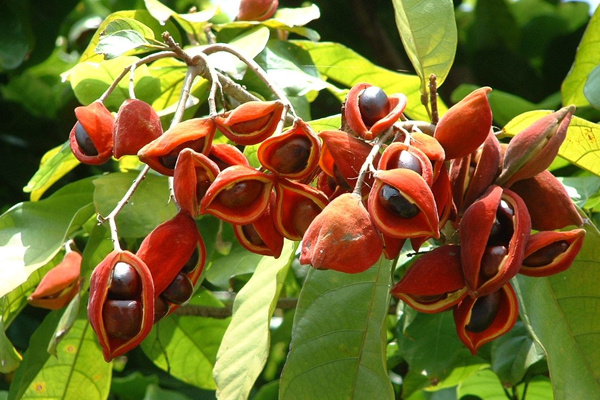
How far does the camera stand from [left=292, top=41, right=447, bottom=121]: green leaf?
166 cm

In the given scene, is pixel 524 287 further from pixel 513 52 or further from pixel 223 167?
pixel 513 52

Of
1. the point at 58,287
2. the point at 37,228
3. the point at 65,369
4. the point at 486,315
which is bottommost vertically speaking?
the point at 65,369

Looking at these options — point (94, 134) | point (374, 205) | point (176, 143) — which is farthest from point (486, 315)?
point (94, 134)

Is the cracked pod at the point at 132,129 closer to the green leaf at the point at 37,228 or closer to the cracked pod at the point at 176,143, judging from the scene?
the cracked pod at the point at 176,143

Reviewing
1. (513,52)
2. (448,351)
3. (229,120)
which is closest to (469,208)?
(229,120)

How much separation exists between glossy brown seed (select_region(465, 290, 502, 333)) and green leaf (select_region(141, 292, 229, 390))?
858 millimetres

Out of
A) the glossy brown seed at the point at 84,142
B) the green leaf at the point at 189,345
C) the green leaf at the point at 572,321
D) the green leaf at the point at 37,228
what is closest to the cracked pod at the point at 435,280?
the green leaf at the point at 572,321

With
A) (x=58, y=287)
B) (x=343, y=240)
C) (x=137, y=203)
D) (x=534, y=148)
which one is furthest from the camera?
(x=58, y=287)

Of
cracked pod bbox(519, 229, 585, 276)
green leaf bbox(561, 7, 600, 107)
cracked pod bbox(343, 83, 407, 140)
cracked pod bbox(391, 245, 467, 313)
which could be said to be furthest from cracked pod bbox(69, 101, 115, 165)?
green leaf bbox(561, 7, 600, 107)

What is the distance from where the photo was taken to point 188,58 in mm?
1206

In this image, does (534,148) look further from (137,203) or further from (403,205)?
(137,203)

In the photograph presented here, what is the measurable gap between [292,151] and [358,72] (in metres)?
0.76

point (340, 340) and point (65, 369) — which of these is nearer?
point (340, 340)

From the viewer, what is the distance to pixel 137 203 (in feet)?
4.34
